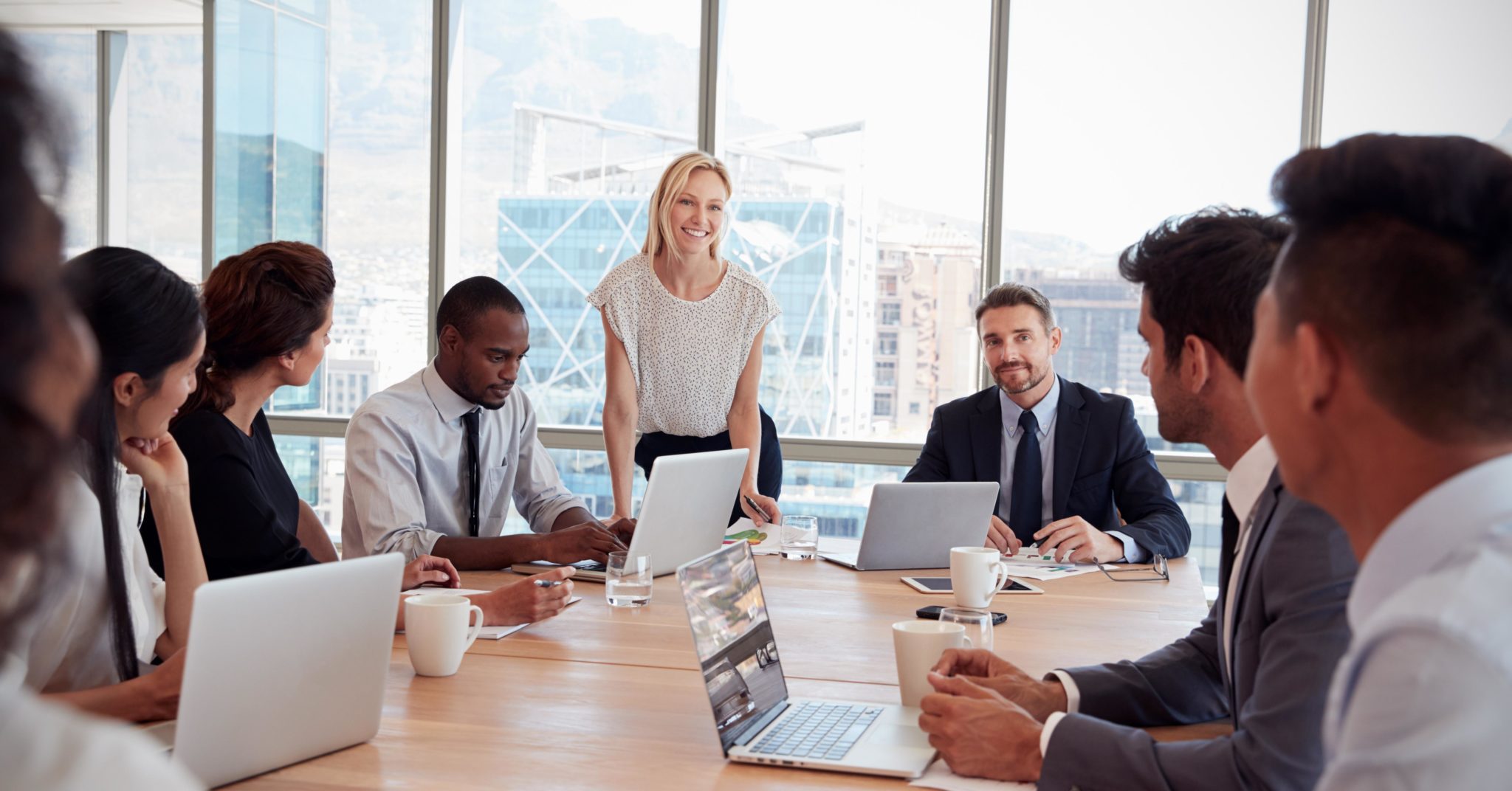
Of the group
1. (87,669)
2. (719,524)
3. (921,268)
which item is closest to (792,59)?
(921,268)

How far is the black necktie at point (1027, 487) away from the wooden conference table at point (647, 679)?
0.64 metres

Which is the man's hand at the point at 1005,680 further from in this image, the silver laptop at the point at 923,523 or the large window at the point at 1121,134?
the large window at the point at 1121,134

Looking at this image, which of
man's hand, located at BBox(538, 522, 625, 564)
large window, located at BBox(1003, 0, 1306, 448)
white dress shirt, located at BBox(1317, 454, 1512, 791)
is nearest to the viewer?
white dress shirt, located at BBox(1317, 454, 1512, 791)

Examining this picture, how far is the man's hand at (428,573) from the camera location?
243cm

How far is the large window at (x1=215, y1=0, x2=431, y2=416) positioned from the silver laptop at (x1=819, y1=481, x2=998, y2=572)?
344cm

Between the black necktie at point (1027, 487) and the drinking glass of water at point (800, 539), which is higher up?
the black necktie at point (1027, 487)

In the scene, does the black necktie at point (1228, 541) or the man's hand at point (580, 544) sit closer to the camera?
the black necktie at point (1228, 541)

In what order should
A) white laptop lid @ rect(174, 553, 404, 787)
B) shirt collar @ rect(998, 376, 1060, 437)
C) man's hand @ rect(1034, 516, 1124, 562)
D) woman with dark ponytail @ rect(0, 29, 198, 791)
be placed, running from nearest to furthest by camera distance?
woman with dark ponytail @ rect(0, 29, 198, 791) → white laptop lid @ rect(174, 553, 404, 787) → man's hand @ rect(1034, 516, 1124, 562) → shirt collar @ rect(998, 376, 1060, 437)

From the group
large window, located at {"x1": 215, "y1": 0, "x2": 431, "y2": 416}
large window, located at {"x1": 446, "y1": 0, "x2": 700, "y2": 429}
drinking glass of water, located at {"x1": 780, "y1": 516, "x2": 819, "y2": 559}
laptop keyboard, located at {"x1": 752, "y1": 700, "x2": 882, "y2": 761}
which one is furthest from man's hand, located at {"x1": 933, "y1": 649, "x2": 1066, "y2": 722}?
large window, located at {"x1": 215, "y1": 0, "x2": 431, "y2": 416}

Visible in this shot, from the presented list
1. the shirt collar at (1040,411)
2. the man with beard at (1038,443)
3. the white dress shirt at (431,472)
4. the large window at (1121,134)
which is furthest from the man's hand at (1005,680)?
the large window at (1121,134)

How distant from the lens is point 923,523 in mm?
2857

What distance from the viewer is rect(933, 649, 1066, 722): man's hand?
5.56 feet

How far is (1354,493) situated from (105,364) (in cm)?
170

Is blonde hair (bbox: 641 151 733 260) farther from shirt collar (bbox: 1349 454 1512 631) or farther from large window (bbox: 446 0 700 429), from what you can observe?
shirt collar (bbox: 1349 454 1512 631)
